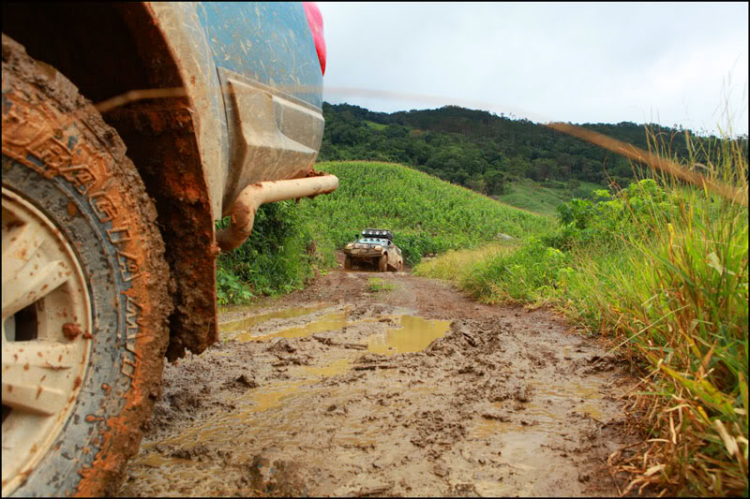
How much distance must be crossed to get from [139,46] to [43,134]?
1.28ft

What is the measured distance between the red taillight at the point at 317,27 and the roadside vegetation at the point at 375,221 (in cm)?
553

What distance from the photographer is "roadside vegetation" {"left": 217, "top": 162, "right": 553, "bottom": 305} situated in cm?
854

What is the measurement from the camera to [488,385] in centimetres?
313

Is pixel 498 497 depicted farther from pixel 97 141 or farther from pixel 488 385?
pixel 97 141

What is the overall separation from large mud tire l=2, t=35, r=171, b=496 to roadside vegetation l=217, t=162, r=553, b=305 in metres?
6.21

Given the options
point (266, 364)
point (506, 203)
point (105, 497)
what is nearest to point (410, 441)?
point (105, 497)

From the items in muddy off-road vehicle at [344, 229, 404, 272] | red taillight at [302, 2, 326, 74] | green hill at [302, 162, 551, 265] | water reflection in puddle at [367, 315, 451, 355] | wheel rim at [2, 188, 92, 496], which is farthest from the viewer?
green hill at [302, 162, 551, 265]

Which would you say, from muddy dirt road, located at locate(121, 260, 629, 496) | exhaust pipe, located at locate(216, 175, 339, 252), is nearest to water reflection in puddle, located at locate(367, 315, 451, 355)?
muddy dirt road, located at locate(121, 260, 629, 496)

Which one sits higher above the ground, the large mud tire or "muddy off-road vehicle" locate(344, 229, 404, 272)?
the large mud tire

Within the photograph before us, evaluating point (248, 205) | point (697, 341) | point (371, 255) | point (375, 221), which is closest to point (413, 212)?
point (375, 221)

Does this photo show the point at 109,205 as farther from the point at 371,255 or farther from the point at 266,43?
the point at 371,255

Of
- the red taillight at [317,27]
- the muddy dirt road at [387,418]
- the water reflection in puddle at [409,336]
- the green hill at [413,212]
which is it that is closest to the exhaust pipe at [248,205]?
the red taillight at [317,27]

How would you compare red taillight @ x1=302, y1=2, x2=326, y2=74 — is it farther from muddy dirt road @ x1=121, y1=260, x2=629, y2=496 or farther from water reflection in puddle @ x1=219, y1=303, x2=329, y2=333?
water reflection in puddle @ x1=219, y1=303, x2=329, y2=333

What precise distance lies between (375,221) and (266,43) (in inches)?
1124
